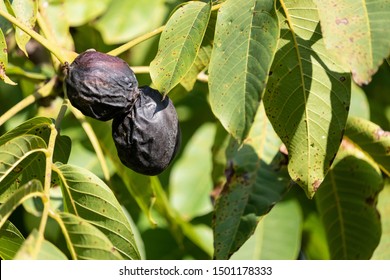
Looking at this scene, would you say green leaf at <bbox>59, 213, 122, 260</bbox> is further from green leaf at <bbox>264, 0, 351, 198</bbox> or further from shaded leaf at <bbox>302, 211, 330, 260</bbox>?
shaded leaf at <bbox>302, 211, 330, 260</bbox>

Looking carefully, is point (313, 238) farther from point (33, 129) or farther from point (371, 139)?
point (33, 129)

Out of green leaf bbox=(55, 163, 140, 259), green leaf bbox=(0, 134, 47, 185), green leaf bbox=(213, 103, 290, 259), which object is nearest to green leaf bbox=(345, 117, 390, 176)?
green leaf bbox=(213, 103, 290, 259)

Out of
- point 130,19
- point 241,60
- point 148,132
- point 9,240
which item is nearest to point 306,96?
point 241,60

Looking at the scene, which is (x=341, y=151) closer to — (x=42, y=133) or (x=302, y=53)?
(x=302, y=53)

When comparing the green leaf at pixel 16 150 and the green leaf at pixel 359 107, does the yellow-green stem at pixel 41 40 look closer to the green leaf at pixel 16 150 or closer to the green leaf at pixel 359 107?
the green leaf at pixel 16 150

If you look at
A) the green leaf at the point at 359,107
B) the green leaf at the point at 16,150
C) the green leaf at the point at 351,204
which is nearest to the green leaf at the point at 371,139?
the green leaf at the point at 351,204
